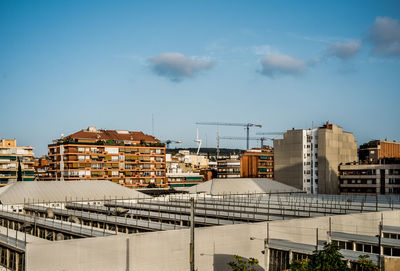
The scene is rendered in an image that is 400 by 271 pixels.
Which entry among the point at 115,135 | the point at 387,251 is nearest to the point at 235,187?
the point at 115,135

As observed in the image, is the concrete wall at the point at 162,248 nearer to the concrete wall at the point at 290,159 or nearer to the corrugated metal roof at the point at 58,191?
the corrugated metal roof at the point at 58,191

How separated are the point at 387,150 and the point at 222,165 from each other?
61.8m

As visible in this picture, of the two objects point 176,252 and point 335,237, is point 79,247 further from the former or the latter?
point 335,237

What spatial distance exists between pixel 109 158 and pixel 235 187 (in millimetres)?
43407

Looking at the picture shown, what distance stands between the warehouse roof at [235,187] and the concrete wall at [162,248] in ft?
197

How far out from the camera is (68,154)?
13175 centimetres

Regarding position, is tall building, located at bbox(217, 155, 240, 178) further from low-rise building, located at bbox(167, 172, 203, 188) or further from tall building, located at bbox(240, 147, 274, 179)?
low-rise building, located at bbox(167, 172, 203, 188)

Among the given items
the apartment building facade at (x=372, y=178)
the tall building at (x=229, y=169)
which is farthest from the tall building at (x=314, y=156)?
the tall building at (x=229, y=169)

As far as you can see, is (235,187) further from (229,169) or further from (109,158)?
(229,169)

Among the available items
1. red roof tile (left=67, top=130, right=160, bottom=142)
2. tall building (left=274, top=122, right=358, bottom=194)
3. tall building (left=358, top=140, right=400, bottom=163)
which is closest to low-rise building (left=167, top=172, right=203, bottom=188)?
red roof tile (left=67, top=130, right=160, bottom=142)

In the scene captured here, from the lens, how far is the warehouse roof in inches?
4316

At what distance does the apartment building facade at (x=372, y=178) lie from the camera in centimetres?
12131

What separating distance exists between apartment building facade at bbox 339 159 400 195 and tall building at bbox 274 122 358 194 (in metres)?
5.34

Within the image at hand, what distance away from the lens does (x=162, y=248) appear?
38.8 metres
